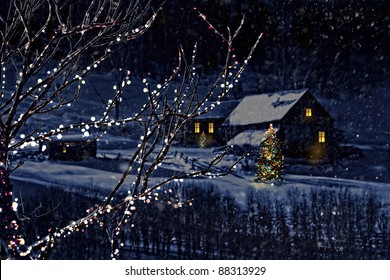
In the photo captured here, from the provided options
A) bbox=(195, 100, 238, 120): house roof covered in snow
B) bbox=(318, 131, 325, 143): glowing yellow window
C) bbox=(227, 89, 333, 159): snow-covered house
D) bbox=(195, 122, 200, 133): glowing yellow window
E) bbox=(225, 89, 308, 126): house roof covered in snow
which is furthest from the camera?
bbox=(225, 89, 308, 126): house roof covered in snow

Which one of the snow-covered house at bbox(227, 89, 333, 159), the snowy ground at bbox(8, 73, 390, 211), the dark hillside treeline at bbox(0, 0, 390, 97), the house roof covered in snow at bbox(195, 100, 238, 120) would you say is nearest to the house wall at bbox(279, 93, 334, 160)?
the snow-covered house at bbox(227, 89, 333, 159)

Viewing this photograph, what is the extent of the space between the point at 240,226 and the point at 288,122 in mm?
2972

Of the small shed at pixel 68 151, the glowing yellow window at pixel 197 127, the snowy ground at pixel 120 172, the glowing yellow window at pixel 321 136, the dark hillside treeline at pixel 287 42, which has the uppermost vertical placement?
the dark hillside treeline at pixel 287 42

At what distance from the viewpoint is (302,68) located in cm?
993

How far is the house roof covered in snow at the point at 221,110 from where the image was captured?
29.4ft

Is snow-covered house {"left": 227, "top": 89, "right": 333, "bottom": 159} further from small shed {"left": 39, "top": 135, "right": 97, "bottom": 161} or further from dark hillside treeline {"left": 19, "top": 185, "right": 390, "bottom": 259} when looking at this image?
small shed {"left": 39, "top": 135, "right": 97, "bottom": 161}

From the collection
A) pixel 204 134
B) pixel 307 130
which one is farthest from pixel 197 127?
pixel 307 130

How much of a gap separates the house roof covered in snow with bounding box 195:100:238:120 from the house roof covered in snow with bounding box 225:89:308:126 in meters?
0.13

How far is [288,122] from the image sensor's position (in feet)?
34.1

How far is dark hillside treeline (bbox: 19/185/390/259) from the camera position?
8.22 metres

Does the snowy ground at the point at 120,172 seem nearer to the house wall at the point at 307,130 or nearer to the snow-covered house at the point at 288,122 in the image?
the house wall at the point at 307,130

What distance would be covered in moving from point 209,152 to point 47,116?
13.7ft

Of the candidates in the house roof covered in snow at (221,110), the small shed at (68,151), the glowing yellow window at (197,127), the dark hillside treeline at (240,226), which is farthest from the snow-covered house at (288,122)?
the small shed at (68,151)

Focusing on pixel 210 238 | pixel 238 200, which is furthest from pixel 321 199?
pixel 210 238
